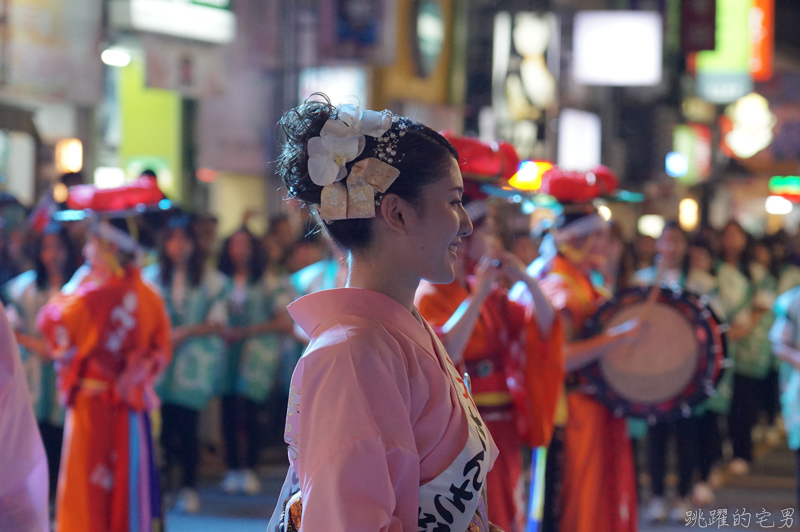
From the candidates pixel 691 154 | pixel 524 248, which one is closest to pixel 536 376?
pixel 524 248

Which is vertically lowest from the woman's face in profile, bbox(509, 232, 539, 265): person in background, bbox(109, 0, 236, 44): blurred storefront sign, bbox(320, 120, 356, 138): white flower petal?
bbox(509, 232, 539, 265): person in background

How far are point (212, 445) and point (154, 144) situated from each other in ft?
12.7

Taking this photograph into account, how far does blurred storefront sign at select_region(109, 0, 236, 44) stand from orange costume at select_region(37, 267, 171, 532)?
4122 mm

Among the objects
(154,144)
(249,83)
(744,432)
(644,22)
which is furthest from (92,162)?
(644,22)

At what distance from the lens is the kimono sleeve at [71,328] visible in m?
Result: 4.24

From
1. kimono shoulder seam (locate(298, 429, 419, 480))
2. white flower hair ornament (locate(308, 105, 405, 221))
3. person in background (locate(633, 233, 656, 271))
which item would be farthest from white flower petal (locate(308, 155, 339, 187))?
person in background (locate(633, 233, 656, 271))

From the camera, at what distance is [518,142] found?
13641mm

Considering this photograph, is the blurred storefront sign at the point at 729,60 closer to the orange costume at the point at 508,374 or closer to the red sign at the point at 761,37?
the red sign at the point at 761,37

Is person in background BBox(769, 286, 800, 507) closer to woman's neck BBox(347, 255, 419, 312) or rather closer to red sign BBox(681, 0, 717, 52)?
woman's neck BBox(347, 255, 419, 312)

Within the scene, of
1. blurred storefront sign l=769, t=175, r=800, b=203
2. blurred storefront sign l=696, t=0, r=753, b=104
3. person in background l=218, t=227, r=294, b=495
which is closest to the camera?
person in background l=218, t=227, r=294, b=495

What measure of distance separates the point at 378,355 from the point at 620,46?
1193cm

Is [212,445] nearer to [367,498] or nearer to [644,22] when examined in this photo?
[367,498]

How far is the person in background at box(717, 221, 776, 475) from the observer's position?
700 cm

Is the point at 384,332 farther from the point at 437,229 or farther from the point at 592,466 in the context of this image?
the point at 592,466
